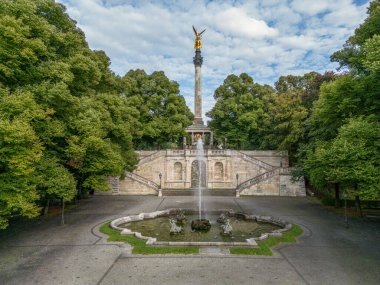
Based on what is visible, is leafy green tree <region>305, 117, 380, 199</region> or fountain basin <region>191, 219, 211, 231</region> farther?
fountain basin <region>191, 219, 211, 231</region>

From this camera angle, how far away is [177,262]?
11.5 meters

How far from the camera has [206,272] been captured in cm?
1051

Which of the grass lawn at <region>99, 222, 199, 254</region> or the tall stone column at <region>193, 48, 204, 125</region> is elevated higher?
the tall stone column at <region>193, 48, 204, 125</region>

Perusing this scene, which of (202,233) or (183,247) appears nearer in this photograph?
(183,247)

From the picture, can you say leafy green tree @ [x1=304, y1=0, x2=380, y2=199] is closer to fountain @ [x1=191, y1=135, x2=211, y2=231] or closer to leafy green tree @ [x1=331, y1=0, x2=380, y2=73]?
leafy green tree @ [x1=331, y1=0, x2=380, y2=73]

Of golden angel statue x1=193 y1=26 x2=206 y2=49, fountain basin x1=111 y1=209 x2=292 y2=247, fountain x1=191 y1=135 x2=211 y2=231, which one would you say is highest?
golden angel statue x1=193 y1=26 x2=206 y2=49

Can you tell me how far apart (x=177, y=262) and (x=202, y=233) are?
5.40m

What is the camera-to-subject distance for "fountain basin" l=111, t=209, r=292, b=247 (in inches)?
543

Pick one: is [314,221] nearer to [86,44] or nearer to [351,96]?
[351,96]

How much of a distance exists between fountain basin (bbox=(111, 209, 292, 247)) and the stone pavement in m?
1.20

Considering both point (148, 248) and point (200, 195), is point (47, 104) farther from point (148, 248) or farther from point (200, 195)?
point (200, 195)

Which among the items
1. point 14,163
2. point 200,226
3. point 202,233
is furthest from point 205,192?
point 14,163

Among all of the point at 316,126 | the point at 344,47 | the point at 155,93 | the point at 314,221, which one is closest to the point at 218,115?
the point at 155,93

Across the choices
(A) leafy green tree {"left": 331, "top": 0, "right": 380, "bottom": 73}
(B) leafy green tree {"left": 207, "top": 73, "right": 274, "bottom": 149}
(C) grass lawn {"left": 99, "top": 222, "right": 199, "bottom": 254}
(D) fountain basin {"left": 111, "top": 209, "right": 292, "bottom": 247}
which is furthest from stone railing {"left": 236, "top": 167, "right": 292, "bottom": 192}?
(C) grass lawn {"left": 99, "top": 222, "right": 199, "bottom": 254}
